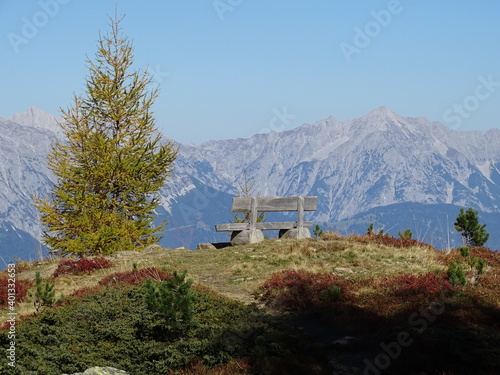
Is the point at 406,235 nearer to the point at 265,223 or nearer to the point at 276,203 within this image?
the point at 276,203

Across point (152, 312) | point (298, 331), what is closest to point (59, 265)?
point (152, 312)

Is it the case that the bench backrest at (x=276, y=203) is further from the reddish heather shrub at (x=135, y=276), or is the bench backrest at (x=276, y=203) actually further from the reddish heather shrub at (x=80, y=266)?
the reddish heather shrub at (x=135, y=276)

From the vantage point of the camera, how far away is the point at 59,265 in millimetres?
23609

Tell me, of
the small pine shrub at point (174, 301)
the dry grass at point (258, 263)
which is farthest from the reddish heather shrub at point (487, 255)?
the small pine shrub at point (174, 301)

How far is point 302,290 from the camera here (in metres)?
15.8

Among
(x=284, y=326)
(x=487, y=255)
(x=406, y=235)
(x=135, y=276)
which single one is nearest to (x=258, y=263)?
(x=135, y=276)

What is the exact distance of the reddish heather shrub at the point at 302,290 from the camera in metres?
14.8

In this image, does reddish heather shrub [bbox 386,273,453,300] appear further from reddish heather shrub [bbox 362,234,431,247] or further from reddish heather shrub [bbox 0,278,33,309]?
reddish heather shrub [bbox 0,278,33,309]

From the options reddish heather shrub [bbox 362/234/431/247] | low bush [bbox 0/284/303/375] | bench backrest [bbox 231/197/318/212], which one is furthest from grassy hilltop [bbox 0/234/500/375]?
bench backrest [bbox 231/197/318/212]

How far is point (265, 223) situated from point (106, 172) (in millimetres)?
10644

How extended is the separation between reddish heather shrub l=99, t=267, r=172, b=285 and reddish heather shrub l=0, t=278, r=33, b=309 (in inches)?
114

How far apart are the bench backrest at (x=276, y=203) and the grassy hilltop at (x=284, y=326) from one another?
345 inches

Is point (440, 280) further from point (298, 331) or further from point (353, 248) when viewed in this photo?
point (353, 248)

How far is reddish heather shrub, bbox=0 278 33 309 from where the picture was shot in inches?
734
